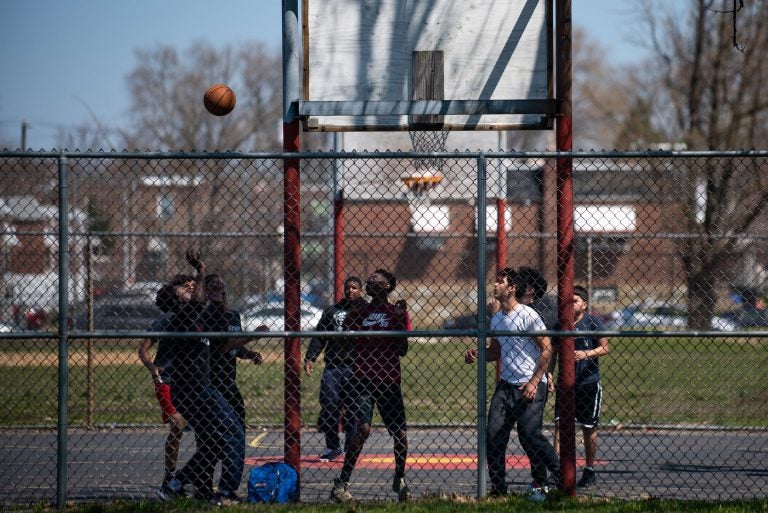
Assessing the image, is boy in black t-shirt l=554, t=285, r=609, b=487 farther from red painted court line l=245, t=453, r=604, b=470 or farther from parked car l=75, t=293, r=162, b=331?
parked car l=75, t=293, r=162, b=331

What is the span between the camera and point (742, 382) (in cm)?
1445

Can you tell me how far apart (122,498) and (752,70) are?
24.5 metres

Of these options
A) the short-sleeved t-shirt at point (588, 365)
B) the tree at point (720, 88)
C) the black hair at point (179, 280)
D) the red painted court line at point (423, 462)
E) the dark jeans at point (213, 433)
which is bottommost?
the red painted court line at point (423, 462)

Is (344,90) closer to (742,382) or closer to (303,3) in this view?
(303,3)

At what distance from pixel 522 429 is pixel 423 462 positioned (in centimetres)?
246

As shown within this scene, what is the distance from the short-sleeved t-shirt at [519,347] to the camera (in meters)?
7.87

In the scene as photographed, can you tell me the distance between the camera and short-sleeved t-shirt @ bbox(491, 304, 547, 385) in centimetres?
787

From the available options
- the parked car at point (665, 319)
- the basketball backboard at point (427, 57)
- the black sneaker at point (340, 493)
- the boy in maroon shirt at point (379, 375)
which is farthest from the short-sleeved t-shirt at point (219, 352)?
the parked car at point (665, 319)

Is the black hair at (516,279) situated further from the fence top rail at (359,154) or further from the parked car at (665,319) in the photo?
the parked car at (665,319)

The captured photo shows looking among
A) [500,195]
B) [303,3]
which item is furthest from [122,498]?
[500,195]

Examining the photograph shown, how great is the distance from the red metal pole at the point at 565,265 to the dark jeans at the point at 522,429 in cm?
45

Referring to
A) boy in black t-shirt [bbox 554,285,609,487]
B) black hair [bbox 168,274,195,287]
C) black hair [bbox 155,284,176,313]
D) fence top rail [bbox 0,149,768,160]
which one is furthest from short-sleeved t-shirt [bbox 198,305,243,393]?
boy in black t-shirt [bbox 554,285,609,487]

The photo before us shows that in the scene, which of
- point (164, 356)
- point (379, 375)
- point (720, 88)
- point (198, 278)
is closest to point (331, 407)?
point (379, 375)

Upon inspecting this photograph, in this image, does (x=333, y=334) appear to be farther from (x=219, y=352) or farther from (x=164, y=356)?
(x=164, y=356)
